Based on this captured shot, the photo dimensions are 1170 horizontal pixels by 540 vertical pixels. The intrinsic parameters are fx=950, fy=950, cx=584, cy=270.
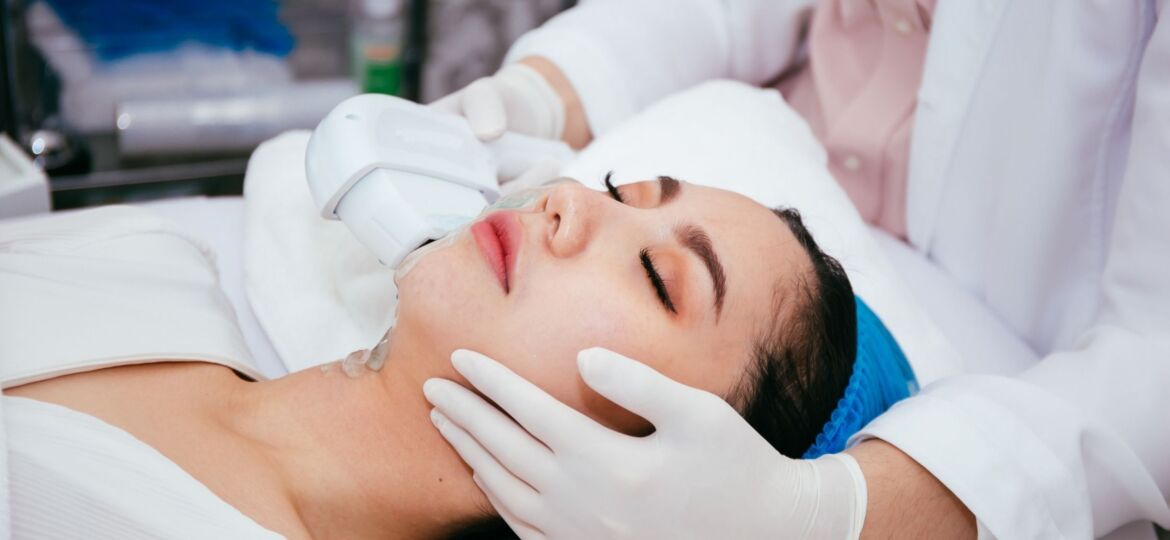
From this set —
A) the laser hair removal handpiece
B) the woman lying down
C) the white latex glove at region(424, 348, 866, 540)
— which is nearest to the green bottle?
the laser hair removal handpiece

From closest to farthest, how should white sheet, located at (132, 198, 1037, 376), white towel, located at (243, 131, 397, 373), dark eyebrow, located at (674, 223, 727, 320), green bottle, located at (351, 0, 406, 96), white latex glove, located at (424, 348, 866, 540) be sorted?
white latex glove, located at (424, 348, 866, 540)
dark eyebrow, located at (674, 223, 727, 320)
white towel, located at (243, 131, 397, 373)
white sheet, located at (132, 198, 1037, 376)
green bottle, located at (351, 0, 406, 96)

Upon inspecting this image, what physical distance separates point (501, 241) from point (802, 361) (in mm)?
339

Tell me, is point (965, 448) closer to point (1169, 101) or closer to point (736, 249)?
point (736, 249)

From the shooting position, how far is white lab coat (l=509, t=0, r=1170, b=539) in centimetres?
97

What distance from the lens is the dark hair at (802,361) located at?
0.97 meters

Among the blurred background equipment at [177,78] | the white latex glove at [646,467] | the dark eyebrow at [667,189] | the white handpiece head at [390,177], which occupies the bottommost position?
the blurred background equipment at [177,78]

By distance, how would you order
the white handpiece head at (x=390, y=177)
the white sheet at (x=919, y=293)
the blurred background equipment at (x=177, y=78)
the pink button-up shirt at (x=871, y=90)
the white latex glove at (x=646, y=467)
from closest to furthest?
the white latex glove at (x=646, y=467)
the white handpiece head at (x=390, y=177)
the white sheet at (x=919, y=293)
the pink button-up shirt at (x=871, y=90)
the blurred background equipment at (x=177, y=78)

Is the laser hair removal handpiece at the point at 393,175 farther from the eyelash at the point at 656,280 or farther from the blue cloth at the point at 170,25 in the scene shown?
the blue cloth at the point at 170,25

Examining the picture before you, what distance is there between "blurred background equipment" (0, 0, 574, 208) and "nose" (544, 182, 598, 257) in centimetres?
134

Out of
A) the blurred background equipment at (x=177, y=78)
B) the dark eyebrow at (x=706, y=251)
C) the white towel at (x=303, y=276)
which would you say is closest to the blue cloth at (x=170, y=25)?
the blurred background equipment at (x=177, y=78)

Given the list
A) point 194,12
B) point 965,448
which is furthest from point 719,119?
point 194,12

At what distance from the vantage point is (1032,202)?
1.31 m

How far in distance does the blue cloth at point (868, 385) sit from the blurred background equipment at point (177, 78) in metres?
1.42

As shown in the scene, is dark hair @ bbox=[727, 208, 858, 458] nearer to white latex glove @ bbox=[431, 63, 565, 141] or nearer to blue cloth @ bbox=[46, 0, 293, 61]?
white latex glove @ bbox=[431, 63, 565, 141]
